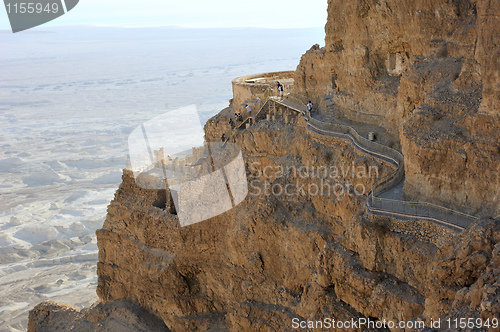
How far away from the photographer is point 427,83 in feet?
66.2

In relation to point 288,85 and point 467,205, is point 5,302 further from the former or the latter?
point 467,205

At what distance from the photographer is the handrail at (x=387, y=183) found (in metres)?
17.1

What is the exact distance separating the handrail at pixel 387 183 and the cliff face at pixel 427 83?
0.57 metres

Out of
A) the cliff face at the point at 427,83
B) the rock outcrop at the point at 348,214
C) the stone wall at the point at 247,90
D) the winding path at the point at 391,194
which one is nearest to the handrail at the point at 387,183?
the winding path at the point at 391,194

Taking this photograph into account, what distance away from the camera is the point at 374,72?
25141mm

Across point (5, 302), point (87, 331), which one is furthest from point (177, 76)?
point (87, 331)

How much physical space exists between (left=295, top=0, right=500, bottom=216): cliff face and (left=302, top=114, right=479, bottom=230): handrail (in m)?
0.57

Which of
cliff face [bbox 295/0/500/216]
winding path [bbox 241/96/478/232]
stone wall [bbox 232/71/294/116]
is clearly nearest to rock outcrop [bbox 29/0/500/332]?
cliff face [bbox 295/0/500/216]

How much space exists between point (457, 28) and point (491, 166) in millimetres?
6206

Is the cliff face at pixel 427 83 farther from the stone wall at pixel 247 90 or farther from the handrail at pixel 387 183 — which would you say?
the stone wall at pixel 247 90

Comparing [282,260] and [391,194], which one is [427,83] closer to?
[391,194]

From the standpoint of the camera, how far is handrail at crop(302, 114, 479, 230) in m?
17.1

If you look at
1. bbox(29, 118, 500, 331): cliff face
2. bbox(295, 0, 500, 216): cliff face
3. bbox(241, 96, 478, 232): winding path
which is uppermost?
bbox(295, 0, 500, 216): cliff face

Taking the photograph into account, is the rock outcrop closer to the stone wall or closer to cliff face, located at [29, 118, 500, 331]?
cliff face, located at [29, 118, 500, 331]
